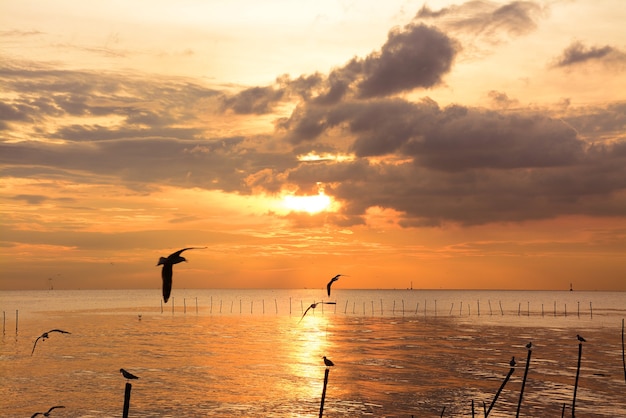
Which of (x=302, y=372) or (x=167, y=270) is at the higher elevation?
(x=167, y=270)

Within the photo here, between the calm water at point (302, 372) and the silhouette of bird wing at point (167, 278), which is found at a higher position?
the silhouette of bird wing at point (167, 278)

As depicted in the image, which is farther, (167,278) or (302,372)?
(302,372)

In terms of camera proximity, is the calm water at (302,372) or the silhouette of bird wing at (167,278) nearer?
the silhouette of bird wing at (167,278)

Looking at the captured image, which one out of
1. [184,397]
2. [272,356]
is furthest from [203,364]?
[184,397]

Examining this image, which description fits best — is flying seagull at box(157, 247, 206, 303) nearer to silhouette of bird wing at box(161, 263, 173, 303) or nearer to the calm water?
silhouette of bird wing at box(161, 263, 173, 303)

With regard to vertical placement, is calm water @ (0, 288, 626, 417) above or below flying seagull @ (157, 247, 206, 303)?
below

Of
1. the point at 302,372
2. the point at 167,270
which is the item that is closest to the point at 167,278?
the point at 167,270

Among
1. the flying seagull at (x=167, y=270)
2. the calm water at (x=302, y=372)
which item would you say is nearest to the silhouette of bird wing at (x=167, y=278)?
the flying seagull at (x=167, y=270)

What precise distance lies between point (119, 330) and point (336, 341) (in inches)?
1997

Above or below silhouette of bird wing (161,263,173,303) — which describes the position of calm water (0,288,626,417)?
below

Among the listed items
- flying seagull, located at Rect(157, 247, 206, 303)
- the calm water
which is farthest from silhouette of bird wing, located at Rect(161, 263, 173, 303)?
the calm water

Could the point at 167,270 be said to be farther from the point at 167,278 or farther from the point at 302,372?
the point at 302,372

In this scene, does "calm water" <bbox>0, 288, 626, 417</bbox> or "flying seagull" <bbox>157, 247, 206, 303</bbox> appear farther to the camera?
"calm water" <bbox>0, 288, 626, 417</bbox>

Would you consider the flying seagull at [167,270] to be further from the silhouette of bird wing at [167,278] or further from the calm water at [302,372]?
the calm water at [302,372]
